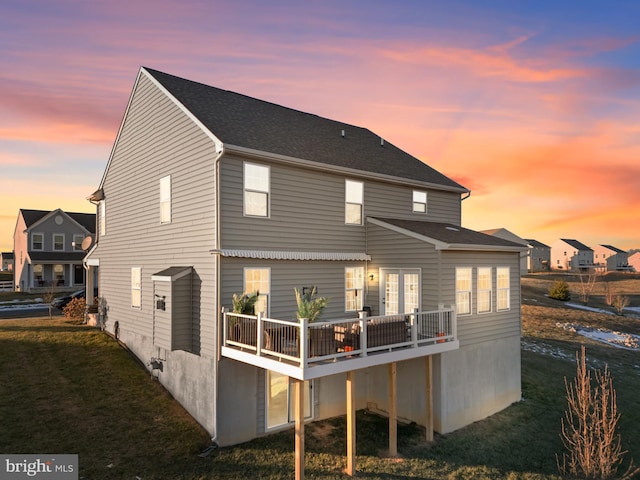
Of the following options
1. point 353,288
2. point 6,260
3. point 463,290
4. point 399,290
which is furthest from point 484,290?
point 6,260

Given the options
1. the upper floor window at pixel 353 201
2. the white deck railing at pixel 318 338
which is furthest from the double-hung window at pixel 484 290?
the upper floor window at pixel 353 201

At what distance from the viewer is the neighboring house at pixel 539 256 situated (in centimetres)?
9588

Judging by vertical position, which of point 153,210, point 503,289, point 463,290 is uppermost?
point 153,210

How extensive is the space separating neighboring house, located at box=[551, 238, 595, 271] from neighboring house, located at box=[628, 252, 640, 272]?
9725mm

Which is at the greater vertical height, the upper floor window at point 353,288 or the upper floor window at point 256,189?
the upper floor window at point 256,189

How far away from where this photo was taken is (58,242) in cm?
4016

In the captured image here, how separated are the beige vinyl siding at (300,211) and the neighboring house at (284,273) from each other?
0.05 meters

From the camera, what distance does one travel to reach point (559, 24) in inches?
585

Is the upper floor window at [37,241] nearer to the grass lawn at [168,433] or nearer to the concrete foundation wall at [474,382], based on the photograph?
the grass lawn at [168,433]

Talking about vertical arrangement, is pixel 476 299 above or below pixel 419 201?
below

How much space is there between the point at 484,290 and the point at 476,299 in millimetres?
576

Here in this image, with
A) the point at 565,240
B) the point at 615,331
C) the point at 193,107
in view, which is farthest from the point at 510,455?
the point at 565,240

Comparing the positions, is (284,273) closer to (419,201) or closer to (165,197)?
(165,197)

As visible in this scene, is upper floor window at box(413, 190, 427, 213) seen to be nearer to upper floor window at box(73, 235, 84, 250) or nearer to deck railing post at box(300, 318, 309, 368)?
deck railing post at box(300, 318, 309, 368)
